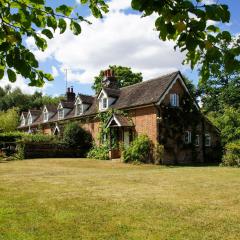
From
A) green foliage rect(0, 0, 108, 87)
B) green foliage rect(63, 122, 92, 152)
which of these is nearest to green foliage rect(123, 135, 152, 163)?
green foliage rect(63, 122, 92, 152)

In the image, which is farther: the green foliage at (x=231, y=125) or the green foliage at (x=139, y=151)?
the green foliage at (x=139, y=151)

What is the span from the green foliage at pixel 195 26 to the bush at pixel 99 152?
105ft

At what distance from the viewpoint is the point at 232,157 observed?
28.6 meters

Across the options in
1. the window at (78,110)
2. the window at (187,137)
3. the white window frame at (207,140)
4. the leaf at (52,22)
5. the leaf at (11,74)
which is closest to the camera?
the leaf at (11,74)

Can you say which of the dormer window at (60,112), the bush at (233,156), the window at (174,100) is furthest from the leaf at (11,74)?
the dormer window at (60,112)

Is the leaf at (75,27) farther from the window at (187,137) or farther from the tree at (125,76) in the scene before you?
the tree at (125,76)

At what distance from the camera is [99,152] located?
37.2 m

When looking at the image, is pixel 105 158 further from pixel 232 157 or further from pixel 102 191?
pixel 102 191

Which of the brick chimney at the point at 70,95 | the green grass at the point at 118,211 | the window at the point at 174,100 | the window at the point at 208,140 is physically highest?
the brick chimney at the point at 70,95

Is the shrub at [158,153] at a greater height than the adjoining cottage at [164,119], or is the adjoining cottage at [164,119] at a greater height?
the adjoining cottage at [164,119]

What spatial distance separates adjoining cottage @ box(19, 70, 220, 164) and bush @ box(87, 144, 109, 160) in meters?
0.96

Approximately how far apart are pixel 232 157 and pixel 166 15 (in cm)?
2626

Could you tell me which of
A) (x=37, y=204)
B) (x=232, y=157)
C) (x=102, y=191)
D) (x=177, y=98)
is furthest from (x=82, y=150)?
(x=37, y=204)

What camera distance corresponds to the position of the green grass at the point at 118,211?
8.10 metres
